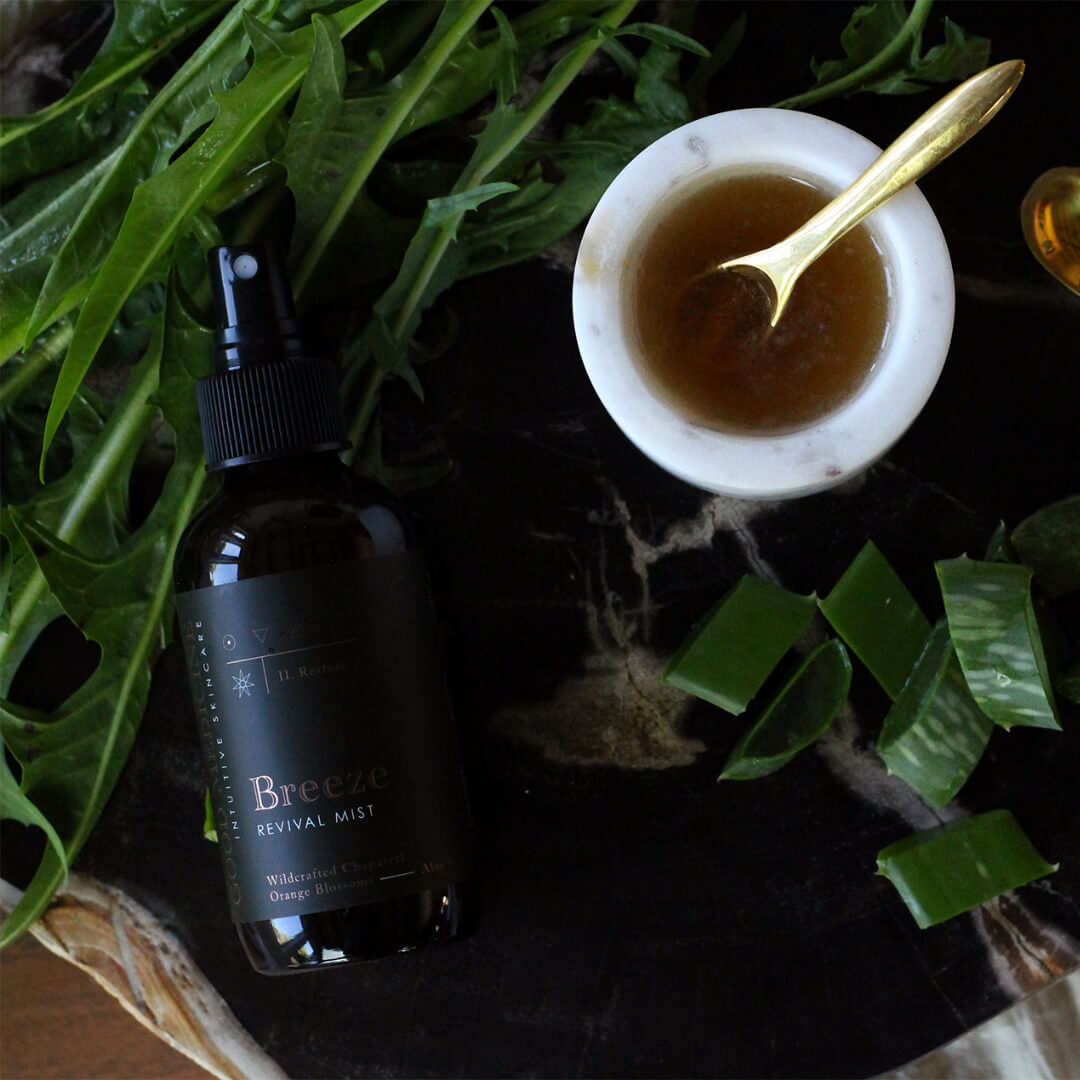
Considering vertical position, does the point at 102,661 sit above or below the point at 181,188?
below

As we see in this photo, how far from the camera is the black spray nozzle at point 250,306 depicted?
82 centimetres

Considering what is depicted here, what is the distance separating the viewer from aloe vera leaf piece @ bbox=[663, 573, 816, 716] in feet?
3.18

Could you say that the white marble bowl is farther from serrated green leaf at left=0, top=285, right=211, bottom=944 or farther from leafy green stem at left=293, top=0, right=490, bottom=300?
serrated green leaf at left=0, top=285, right=211, bottom=944

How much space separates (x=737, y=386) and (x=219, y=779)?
→ 1.80 feet

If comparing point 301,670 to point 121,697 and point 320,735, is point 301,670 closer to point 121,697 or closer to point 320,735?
point 320,735

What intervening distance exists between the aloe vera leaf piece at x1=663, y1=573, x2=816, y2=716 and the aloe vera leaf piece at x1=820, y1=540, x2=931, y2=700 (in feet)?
0.11

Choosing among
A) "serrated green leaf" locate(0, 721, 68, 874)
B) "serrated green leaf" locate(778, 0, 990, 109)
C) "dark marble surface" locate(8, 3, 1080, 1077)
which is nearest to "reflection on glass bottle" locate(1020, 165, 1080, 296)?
"dark marble surface" locate(8, 3, 1080, 1077)

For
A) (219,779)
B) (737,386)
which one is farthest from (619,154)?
(219,779)

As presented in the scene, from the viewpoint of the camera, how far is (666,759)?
102 cm

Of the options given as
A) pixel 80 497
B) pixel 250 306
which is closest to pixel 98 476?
pixel 80 497

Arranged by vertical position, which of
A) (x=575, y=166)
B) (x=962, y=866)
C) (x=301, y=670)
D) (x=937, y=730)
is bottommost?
(x=962, y=866)

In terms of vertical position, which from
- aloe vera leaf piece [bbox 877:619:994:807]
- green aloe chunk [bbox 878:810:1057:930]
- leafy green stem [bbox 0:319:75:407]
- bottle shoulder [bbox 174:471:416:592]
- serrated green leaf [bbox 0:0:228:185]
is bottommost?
green aloe chunk [bbox 878:810:1057:930]

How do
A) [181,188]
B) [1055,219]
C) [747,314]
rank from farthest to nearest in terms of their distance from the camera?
[1055,219] → [747,314] → [181,188]

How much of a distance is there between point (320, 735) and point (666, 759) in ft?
1.17
